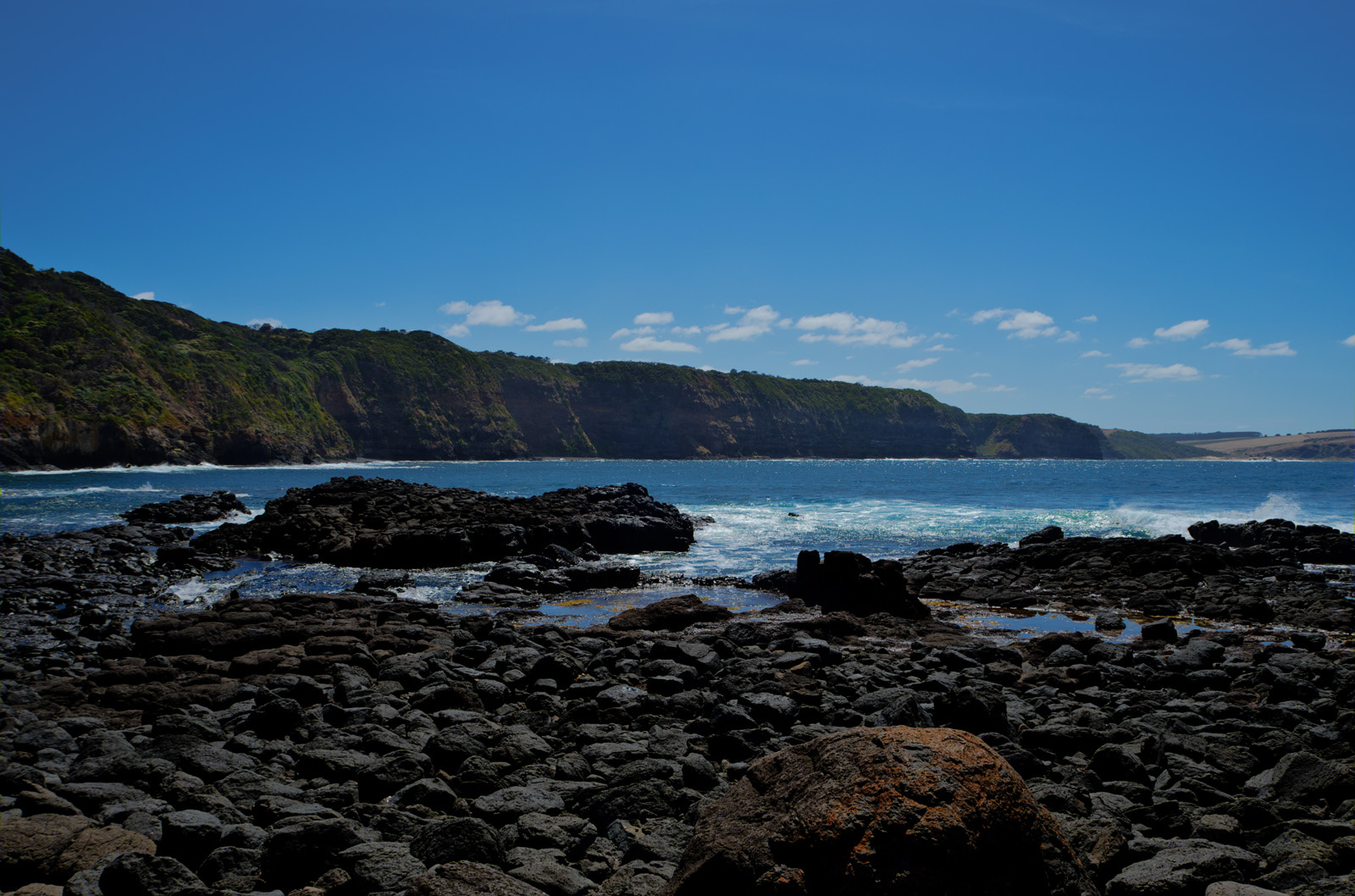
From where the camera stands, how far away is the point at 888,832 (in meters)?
3.14

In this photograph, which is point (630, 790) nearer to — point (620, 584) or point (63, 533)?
point (620, 584)

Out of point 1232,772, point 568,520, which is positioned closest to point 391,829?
point 1232,772

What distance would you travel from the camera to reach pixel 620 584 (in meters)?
20.4

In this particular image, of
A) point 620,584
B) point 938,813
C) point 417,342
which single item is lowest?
point 620,584

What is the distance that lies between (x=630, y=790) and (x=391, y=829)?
62.3 inches

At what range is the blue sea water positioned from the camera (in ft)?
78.6

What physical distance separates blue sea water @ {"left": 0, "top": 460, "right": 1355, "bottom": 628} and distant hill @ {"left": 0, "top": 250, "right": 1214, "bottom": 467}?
22.0 ft

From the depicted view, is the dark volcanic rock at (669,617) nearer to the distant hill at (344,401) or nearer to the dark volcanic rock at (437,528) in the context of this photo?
the dark volcanic rock at (437,528)

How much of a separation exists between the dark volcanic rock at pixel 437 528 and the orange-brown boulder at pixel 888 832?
2179 cm

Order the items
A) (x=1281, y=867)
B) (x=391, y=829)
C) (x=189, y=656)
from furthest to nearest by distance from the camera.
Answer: (x=189, y=656) < (x=391, y=829) < (x=1281, y=867)

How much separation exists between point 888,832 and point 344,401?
138216 mm

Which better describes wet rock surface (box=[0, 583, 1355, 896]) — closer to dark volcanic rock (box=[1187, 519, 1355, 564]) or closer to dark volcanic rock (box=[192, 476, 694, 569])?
dark volcanic rock (box=[192, 476, 694, 569])

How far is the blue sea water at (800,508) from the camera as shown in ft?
78.6

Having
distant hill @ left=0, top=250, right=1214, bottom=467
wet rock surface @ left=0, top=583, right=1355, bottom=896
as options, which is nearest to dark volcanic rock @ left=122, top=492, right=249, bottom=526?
wet rock surface @ left=0, top=583, right=1355, bottom=896
